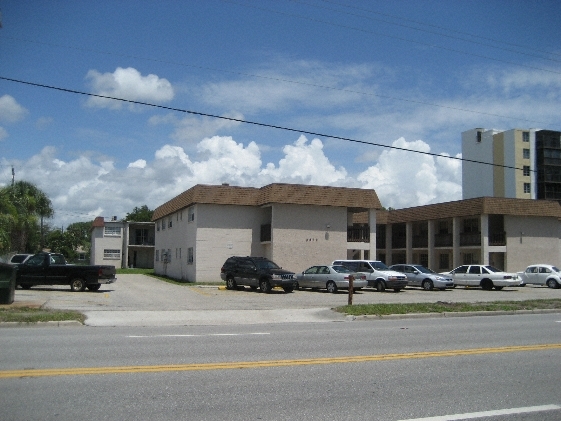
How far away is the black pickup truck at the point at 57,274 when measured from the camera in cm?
2573

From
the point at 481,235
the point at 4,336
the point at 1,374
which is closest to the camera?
the point at 1,374

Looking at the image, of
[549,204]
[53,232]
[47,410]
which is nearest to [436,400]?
[47,410]

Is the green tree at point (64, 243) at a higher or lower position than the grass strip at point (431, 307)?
higher

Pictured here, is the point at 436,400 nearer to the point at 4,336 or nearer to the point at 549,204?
the point at 4,336

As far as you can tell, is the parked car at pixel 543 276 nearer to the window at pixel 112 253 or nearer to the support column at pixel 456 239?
the support column at pixel 456 239

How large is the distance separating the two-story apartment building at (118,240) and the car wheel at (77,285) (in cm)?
4053

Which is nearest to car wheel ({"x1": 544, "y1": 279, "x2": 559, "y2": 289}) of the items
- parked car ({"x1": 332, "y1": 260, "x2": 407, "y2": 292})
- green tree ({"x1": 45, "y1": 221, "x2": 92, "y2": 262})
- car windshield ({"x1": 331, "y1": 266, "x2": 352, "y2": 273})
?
parked car ({"x1": 332, "y1": 260, "x2": 407, "y2": 292})

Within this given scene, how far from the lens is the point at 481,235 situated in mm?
42625

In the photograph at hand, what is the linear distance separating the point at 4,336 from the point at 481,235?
3677 centimetres

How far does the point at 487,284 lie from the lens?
34.7 meters

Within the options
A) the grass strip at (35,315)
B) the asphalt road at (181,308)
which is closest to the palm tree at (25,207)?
the asphalt road at (181,308)

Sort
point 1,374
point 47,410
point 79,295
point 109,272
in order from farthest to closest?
point 109,272 < point 79,295 < point 1,374 < point 47,410

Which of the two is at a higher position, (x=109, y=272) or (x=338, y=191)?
(x=338, y=191)

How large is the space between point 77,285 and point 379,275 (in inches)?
610
